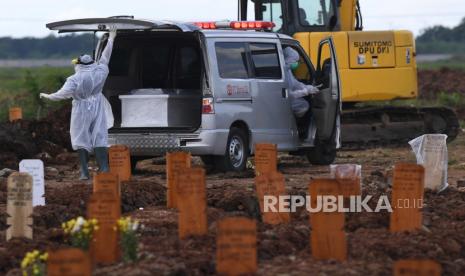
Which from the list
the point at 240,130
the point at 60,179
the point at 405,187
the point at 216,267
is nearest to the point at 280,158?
the point at 240,130

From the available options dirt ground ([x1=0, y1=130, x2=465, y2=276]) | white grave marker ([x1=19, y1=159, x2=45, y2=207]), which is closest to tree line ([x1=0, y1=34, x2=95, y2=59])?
dirt ground ([x1=0, y1=130, x2=465, y2=276])

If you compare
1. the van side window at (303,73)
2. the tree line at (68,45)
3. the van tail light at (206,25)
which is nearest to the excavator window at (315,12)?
the van side window at (303,73)

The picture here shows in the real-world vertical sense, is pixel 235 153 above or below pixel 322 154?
above

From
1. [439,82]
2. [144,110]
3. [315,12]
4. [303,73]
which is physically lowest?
[144,110]

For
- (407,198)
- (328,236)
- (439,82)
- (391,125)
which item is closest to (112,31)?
(407,198)

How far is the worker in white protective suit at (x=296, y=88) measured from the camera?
64.9 ft

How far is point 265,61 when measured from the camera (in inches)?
768

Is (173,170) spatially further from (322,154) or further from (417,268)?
(322,154)

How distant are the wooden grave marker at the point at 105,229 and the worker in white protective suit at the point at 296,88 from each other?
32.8ft

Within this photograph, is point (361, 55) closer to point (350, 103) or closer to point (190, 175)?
point (350, 103)

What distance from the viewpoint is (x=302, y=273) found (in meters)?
9.23

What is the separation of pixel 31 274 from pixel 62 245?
1751mm

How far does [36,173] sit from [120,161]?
2.79m

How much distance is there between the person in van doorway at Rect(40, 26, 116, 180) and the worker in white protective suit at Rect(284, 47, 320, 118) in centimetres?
304
